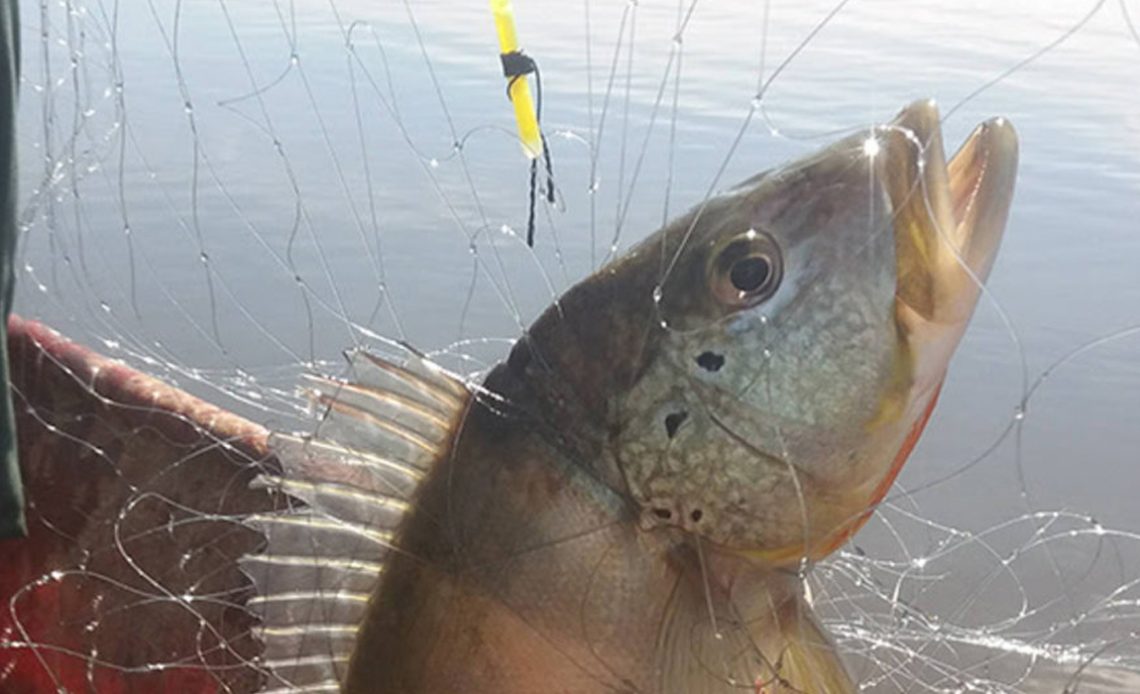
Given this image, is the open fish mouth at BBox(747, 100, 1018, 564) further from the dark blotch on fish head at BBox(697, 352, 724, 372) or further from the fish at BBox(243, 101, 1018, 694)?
the dark blotch on fish head at BBox(697, 352, 724, 372)

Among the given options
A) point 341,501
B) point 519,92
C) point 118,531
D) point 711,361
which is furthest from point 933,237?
point 118,531

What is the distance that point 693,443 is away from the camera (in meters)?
1.95

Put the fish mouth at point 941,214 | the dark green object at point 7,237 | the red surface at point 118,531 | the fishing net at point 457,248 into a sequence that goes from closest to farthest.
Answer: the fish mouth at point 941,214 → the dark green object at point 7,237 → the red surface at point 118,531 → the fishing net at point 457,248

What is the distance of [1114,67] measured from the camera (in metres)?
8.53

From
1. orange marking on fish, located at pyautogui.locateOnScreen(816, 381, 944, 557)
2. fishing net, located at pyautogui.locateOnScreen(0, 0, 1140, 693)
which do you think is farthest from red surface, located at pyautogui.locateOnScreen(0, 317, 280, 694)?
orange marking on fish, located at pyautogui.locateOnScreen(816, 381, 944, 557)

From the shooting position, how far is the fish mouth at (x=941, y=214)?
6.18 feet

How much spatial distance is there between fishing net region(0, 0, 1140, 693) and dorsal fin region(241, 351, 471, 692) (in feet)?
1.04

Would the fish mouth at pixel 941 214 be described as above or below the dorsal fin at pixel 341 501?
above

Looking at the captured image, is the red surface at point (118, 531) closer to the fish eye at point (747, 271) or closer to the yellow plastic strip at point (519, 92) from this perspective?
the yellow plastic strip at point (519, 92)

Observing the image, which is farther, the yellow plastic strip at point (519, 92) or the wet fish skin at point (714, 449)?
the yellow plastic strip at point (519, 92)

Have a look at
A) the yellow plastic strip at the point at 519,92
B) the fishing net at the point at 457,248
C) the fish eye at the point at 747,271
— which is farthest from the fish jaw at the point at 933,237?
the yellow plastic strip at the point at 519,92

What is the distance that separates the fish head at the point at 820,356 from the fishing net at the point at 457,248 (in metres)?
0.46

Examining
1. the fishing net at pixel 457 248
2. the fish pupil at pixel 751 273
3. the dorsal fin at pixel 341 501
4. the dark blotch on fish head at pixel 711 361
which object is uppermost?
the fish pupil at pixel 751 273

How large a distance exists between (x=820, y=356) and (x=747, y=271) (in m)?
0.16
